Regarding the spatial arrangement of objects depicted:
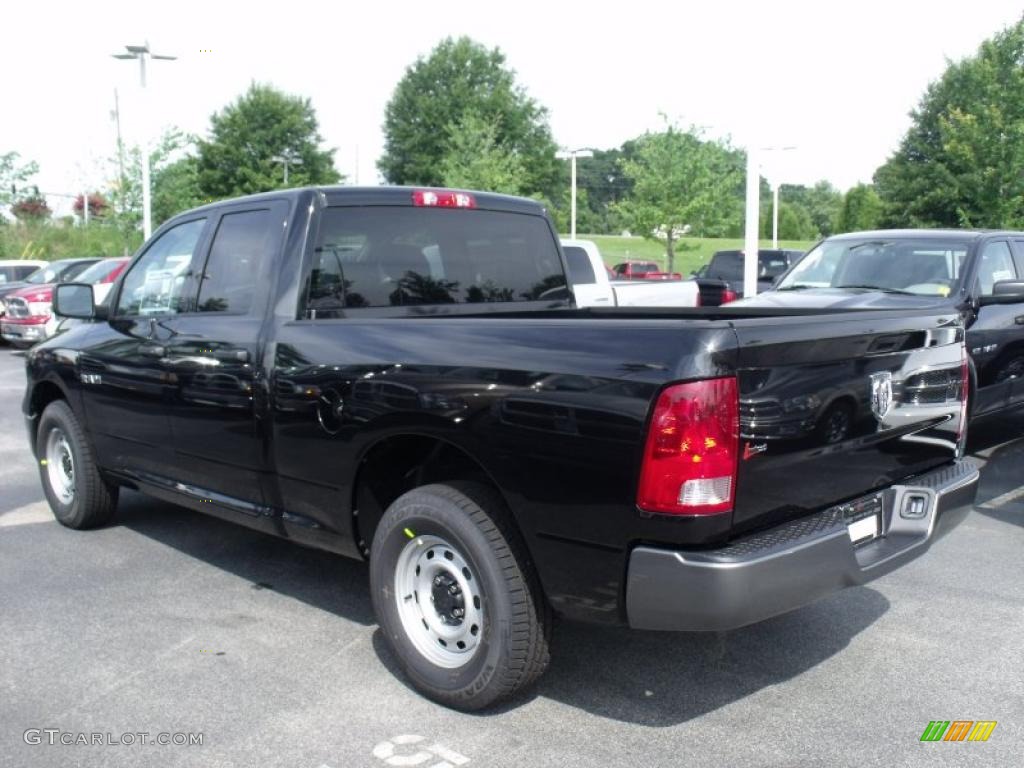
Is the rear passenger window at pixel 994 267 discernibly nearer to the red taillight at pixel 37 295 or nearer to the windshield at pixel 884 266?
the windshield at pixel 884 266

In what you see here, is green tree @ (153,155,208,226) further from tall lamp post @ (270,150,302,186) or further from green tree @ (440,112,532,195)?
tall lamp post @ (270,150,302,186)

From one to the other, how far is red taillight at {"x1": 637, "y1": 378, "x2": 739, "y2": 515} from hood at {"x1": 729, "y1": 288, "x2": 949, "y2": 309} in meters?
4.50

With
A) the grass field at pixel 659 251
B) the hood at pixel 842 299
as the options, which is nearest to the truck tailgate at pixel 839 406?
the hood at pixel 842 299

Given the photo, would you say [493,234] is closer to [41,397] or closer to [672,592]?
[672,592]

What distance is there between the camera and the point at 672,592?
3.15 meters

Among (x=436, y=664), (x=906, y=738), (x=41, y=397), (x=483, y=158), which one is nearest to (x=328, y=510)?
(x=436, y=664)

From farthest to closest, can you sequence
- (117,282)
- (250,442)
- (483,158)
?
(483,158) < (117,282) < (250,442)

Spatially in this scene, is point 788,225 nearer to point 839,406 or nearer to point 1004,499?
point 1004,499

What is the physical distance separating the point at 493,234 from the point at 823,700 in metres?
2.79

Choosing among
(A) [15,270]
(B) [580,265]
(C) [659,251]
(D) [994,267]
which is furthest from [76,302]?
(C) [659,251]

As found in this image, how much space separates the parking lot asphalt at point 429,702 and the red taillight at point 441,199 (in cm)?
196

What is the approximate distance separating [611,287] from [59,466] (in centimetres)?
684
